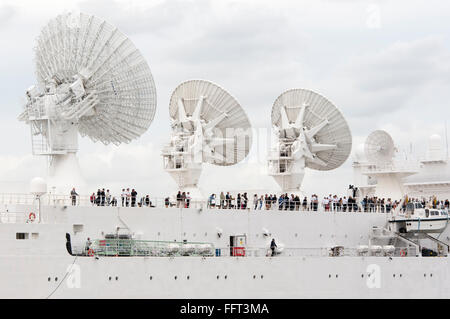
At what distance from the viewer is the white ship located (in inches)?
1171

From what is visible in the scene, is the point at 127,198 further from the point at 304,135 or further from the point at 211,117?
the point at 304,135

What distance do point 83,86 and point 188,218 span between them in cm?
778

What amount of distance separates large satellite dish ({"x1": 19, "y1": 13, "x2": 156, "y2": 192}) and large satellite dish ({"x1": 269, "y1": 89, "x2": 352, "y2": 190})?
9.60 m

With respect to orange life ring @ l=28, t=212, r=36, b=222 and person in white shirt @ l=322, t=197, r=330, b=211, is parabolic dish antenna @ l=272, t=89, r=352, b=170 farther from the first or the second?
orange life ring @ l=28, t=212, r=36, b=222

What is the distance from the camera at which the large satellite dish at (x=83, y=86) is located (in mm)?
35094

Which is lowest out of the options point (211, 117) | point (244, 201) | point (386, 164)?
point (244, 201)

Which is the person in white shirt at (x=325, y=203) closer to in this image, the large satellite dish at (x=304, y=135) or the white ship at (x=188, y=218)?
the white ship at (x=188, y=218)

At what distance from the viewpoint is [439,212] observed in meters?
40.9

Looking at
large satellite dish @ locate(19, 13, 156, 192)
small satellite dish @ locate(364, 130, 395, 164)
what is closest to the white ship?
large satellite dish @ locate(19, 13, 156, 192)

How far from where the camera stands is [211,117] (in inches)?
1660

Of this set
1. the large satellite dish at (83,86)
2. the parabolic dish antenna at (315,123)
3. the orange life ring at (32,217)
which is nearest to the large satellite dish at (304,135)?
the parabolic dish antenna at (315,123)

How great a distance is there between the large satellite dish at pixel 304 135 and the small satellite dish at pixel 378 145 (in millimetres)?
3538

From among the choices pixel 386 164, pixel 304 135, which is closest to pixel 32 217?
pixel 304 135
